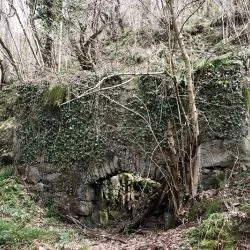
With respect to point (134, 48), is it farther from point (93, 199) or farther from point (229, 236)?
point (229, 236)

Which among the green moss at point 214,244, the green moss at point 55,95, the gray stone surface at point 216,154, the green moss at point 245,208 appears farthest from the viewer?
the green moss at point 55,95

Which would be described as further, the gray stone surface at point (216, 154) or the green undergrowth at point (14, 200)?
the green undergrowth at point (14, 200)

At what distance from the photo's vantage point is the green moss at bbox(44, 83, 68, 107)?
29.7 ft

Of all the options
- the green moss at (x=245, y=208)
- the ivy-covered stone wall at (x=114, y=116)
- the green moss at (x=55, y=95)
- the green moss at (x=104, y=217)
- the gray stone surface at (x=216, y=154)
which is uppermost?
the green moss at (x=55, y=95)

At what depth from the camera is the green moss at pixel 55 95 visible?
29.7 ft

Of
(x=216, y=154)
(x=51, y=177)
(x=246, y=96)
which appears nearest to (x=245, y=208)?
(x=216, y=154)

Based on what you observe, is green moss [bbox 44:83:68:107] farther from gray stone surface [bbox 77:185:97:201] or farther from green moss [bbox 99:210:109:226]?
green moss [bbox 99:210:109:226]

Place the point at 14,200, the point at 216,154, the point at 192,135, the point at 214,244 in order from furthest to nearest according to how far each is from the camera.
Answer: the point at 14,200 → the point at 216,154 → the point at 192,135 → the point at 214,244

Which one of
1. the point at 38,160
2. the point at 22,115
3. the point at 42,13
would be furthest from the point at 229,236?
the point at 42,13

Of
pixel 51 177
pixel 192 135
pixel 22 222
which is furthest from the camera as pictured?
pixel 51 177

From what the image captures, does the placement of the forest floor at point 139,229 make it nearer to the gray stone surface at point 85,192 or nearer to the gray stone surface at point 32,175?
the gray stone surface at point 32,175

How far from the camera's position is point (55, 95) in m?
9.16

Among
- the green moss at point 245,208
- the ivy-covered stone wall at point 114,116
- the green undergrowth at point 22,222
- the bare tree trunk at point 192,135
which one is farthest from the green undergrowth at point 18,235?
the green moss at point 245,208

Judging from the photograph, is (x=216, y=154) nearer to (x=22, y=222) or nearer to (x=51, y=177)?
(x=51, y=177)
